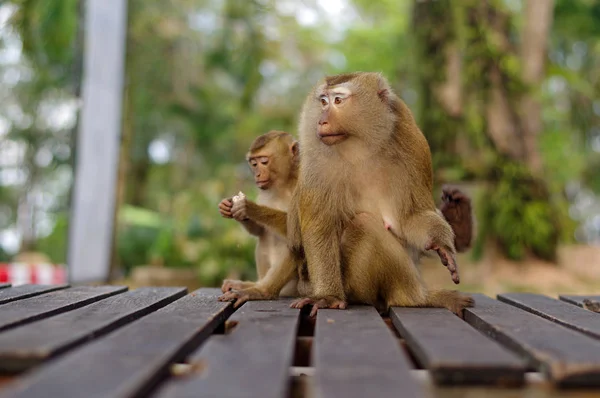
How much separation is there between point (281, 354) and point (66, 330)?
618mm

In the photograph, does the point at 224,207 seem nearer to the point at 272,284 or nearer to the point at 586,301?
the point at 272,284

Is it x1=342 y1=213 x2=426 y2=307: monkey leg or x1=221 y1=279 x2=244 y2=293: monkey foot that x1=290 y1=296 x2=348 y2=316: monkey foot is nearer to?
x1=342 y1=213 x2=426 y2=307: monkey leg

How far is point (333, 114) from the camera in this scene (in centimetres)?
263

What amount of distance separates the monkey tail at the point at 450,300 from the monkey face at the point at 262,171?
1.06 m

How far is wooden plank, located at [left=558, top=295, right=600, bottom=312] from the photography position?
8.38 ft

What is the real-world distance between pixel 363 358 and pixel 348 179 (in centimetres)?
132

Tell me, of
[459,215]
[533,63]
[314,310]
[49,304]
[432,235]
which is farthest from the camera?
[533,63]

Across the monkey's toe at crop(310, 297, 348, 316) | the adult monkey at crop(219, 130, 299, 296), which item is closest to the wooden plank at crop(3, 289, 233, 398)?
the monkey's toe at crop(310, 297, 348, 316)

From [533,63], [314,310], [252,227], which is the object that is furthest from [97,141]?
[533,63]

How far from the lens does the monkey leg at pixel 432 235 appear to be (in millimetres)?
2459

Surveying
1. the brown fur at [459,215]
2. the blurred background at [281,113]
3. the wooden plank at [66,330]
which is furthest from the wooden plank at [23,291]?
the blurred background at [281,113]

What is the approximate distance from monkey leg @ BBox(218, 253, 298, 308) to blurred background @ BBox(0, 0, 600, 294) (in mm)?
4104

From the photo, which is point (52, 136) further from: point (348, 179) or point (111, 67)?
point (348, 179)

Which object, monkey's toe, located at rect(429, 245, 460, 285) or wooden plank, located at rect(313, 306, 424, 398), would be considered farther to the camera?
monkey's toe, located at rect(429, 245, 460, 285)
